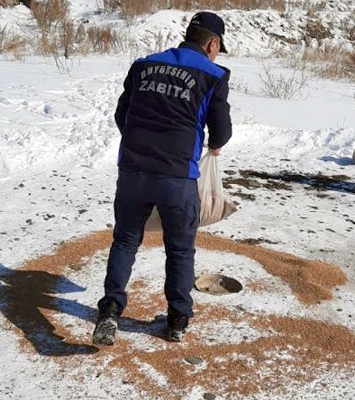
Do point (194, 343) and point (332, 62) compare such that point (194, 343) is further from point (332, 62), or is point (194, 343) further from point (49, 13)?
point (332, 62)

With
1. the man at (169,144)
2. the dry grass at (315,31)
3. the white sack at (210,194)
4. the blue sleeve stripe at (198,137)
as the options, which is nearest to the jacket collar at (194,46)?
the man at (169,144)

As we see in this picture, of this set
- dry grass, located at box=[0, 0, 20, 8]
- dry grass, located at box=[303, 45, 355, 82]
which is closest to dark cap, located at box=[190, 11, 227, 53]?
dry grass, located at box=[303, 45, 355, 82]

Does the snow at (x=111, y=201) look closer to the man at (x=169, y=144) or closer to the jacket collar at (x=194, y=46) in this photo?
the man at (x=169, y=144)

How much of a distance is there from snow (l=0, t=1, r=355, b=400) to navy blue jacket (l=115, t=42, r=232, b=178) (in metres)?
0.97

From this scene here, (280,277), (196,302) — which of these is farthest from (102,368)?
(280,277)

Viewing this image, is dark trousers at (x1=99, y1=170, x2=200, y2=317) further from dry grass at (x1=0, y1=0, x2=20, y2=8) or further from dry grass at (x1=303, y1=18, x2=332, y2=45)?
dry grass at (x1=303, y1=18, x2=332, y2=45)

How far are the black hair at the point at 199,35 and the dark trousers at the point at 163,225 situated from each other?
25.7 inches

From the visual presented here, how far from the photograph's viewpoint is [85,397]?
Answer: 102 inches

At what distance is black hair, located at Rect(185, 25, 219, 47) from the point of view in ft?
9.05

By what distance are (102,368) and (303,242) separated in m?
2.26

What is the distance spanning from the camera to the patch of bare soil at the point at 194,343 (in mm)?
2770

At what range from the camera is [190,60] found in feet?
8.80

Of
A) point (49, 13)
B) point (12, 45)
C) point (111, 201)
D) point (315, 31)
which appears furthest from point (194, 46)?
point (315, 31)

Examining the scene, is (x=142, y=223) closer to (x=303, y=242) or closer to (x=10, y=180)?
(x=303, y=242)
